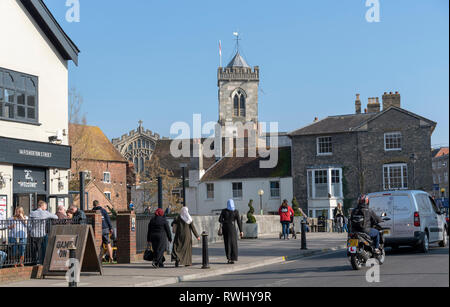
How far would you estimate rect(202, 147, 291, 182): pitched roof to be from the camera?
59.8 m

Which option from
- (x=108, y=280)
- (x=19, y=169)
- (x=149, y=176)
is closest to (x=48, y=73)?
(x=19, y=169)

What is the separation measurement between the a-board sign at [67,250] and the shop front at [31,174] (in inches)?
253

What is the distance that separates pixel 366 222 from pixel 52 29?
15019 mm

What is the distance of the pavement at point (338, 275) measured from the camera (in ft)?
41.6

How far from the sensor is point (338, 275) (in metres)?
14.4

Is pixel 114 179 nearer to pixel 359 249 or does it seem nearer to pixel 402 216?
pixel 402 216

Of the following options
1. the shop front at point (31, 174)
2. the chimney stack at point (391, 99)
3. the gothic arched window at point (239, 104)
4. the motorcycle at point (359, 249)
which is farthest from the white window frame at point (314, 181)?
the gothic arched window at point (239, 104)

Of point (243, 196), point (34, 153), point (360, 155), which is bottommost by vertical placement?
point (243, 196)

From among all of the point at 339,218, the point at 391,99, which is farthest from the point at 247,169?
the point at 339,218

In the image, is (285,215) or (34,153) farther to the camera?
(285,215)

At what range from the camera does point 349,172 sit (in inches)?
2157

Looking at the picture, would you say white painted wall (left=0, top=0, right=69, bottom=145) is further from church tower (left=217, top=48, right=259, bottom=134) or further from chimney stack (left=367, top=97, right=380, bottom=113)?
church tower (left=217, top=48, right=259, bottom=134)
